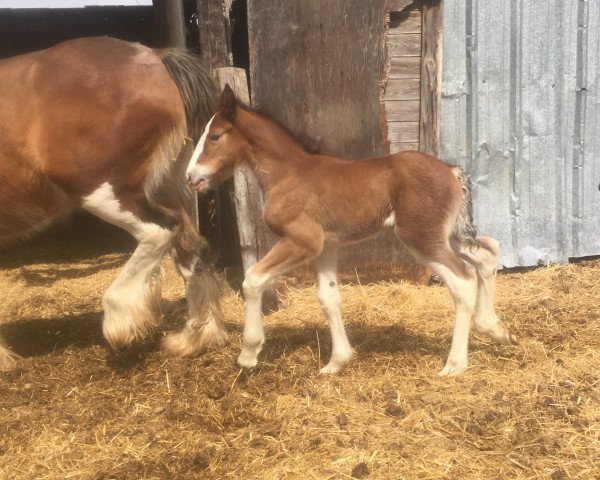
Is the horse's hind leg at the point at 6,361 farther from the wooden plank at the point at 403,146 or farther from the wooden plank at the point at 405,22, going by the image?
the wooden plank at the point at 405,22

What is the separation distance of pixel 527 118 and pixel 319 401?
143 inches

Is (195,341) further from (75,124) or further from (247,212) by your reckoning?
(75,124)

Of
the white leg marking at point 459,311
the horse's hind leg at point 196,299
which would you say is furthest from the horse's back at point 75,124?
the white leg marking at point 459,311

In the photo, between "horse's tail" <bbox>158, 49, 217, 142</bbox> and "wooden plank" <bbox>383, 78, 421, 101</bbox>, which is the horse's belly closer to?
"horse's tail" <bbox>158, 49, 217, 142</bbox>

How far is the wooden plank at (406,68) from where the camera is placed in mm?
5656

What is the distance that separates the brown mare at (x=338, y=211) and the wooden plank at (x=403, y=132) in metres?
1.80

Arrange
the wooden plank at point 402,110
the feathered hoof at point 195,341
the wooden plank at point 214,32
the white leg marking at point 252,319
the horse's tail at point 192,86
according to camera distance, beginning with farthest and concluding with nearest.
→ the wooden plank at point 402,110, the wooden plank at point 214,32, the feathered hoof at point 195,341, the horse's tail at point 192,86, the white leg marking at point 252,319

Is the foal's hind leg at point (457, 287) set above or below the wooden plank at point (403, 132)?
below

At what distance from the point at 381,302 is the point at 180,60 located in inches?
95.4

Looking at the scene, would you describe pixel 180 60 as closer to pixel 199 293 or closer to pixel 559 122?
pixel 199 293

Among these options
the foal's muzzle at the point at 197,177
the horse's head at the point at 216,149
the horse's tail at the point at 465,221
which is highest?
the horse's head at the point at 216,149

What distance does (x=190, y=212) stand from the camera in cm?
474

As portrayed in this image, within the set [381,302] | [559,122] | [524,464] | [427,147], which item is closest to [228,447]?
[524,464]

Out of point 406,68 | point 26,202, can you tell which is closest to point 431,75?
point 406,68
